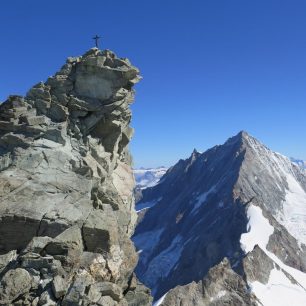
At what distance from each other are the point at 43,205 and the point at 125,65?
43.2ft

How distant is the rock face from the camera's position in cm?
2186

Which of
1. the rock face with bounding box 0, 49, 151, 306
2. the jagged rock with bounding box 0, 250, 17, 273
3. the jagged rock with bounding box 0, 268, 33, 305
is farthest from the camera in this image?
the jagged rock with bounding box 0, 250, 17, 273

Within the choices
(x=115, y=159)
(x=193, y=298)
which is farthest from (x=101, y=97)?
(x=193, y=298)

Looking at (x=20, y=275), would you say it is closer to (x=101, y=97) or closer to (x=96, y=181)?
(x=96, y=181)

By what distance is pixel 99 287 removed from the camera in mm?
22562

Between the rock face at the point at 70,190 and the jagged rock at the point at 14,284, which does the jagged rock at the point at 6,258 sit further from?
the jagged rock at the point at 14,284

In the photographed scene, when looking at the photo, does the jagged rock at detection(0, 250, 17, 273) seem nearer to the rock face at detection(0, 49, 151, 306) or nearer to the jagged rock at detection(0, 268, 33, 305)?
the rock face at detection(0, 49, 151, 306)

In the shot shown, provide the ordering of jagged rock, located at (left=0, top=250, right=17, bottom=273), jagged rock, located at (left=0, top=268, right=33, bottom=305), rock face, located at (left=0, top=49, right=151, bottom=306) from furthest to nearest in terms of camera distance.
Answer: jagged rock, located at (left=0, top=250, right=17, bottom=273) → rock face, located at (left=0, top=49, right=151, bottom=306) → jagged rock, located at (left=0, top=268, right=33, bottom=305)

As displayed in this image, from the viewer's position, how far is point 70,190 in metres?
28.0

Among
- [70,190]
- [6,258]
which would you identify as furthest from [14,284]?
[70,190]

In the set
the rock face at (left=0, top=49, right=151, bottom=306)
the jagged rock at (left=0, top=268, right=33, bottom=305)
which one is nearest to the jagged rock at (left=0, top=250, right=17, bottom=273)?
the rock face at (left=0, top=49, right=151, bottom=306)

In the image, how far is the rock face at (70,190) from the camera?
21.9 meters

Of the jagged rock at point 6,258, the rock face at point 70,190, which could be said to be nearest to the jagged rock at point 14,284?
the rock face at point 70,190

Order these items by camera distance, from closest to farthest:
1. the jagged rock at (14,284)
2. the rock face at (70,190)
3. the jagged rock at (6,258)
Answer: the jagged rock at (14,284), the rock face at (70,190), the jagged rock at (6,258)
